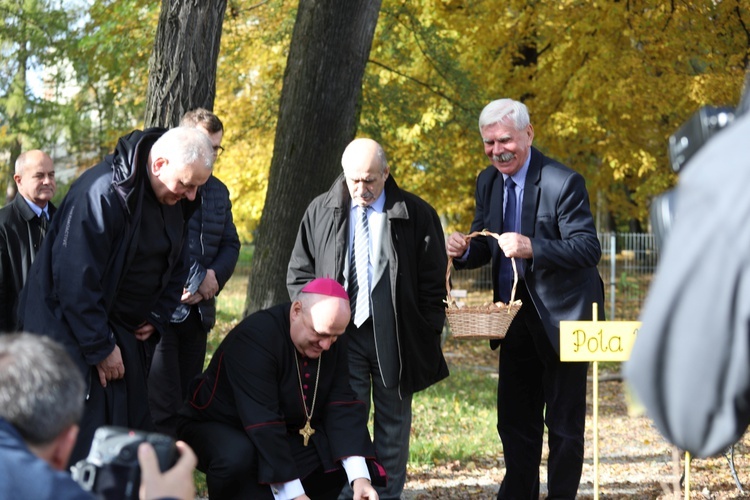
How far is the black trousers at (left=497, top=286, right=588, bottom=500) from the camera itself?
5.77m

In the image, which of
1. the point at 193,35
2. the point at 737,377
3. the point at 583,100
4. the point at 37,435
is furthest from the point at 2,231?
the point at 583,100

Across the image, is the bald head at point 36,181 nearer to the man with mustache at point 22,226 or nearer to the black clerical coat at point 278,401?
the man with mustache at point 22,226

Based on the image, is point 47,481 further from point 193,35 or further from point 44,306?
point 193,35

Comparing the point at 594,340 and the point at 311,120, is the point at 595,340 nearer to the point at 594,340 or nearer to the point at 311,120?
the point at 594,340

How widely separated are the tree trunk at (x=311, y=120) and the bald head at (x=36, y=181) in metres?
2.99

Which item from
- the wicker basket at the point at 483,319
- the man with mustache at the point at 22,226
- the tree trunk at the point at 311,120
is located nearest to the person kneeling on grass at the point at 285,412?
the wicker basket at the point at 483,319

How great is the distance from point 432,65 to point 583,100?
224cm

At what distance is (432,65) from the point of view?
15.1m

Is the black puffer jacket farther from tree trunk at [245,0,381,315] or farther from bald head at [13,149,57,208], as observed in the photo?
tree trunk at [245,0,381,315]

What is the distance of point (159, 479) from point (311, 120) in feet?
22.1

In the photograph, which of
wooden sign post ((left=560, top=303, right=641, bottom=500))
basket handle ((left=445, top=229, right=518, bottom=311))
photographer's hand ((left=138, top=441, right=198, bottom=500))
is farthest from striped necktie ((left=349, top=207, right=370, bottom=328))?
photographer's hand ((left=138, top=441, right=198, bottom=500))

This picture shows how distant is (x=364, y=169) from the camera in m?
5.66

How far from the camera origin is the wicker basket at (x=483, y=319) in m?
5.47

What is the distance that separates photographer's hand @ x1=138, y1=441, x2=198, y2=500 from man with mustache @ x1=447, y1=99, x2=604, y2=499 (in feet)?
10.2
